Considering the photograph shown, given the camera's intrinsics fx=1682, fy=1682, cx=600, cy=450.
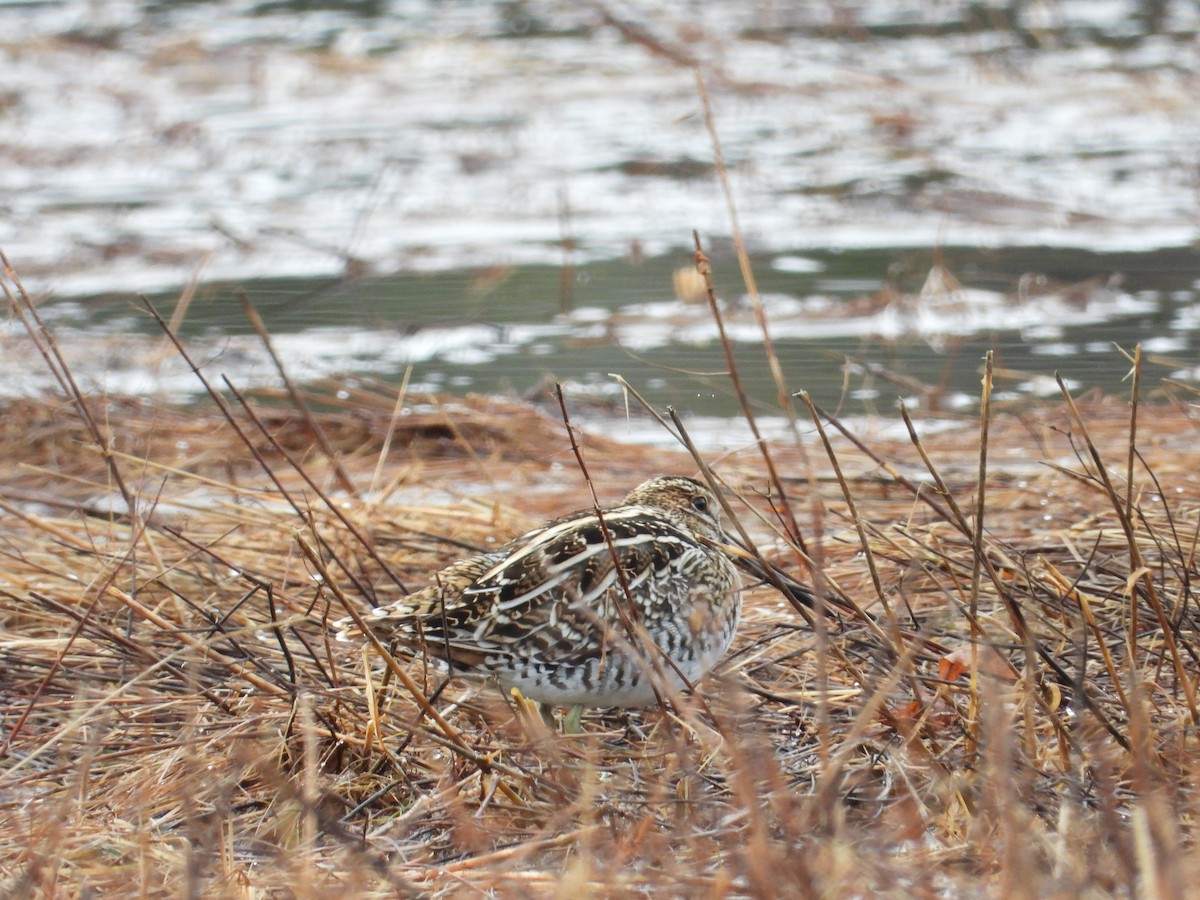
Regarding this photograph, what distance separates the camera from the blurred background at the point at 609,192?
29.5 feet

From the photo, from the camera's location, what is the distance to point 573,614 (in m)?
3.85

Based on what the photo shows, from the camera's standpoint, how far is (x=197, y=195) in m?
13.4

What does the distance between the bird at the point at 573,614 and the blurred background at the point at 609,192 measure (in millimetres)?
1436

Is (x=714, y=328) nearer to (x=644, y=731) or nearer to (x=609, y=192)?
(x=609, y=192)

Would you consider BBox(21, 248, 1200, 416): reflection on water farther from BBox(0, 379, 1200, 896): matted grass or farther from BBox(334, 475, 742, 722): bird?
BBox(334, 475, 742, 722): bird

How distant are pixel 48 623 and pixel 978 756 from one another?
9.09 ft

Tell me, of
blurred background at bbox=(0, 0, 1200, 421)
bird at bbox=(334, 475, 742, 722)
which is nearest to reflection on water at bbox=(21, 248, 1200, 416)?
blurred background at bbox=(0, 0, 1200, 421)

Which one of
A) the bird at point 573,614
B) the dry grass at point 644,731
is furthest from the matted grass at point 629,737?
the bird at point 573,614

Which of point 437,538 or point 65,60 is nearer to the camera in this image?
point 437,538

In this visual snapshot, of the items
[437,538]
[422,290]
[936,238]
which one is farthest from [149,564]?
[936,238]

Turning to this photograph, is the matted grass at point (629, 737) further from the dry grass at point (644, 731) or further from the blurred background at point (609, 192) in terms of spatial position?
the blurred background at point (609, 192)

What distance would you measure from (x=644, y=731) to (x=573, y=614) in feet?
2.02

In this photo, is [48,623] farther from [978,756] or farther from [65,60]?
[65,60]

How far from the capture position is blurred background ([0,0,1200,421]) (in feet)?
29.5
